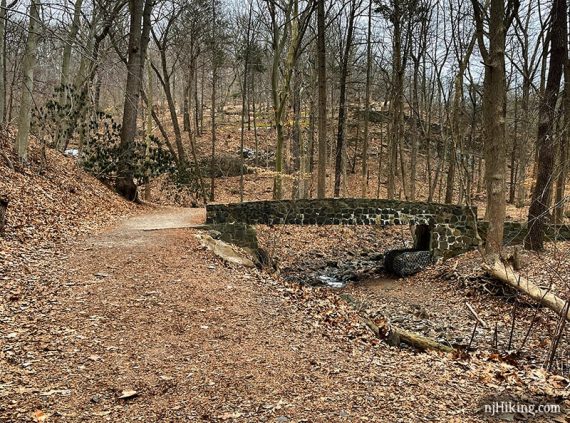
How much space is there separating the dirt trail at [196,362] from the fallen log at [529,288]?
2.08 metres

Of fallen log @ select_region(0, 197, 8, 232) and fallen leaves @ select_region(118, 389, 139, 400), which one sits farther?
fallen log @ select_region(0, 197, 8, 232)

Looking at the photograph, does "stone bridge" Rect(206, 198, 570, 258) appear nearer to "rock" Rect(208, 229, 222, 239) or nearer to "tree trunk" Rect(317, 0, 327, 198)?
"rock" Rect(208, 229, 222, 239)

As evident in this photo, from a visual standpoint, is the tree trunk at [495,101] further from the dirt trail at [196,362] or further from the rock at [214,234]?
the rock at [214,234]

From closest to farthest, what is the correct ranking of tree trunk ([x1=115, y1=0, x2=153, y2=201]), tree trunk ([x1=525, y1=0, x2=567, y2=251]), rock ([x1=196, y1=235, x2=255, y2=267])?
rock ([x1=196, y1=235, x2=255, y2=267])
tree trunk ([x1=525, y1=0, x2=567, y2=251])
tree trunk ([x1=115, y1=0, x2=153, y2=201])

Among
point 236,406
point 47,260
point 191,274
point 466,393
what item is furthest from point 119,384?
point 47,260

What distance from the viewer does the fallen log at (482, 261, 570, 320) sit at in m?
6.34

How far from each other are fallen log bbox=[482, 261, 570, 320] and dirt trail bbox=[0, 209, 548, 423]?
82.0 inches

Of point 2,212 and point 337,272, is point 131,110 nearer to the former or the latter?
point 2,212

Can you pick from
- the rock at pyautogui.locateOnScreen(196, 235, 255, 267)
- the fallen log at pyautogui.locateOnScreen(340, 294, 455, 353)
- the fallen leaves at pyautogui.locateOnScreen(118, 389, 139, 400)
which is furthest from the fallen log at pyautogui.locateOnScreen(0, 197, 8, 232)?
the fallen log at pyautogui.locateOnScreen(340, 294, 455, 353)

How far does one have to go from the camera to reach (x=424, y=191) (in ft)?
98.7

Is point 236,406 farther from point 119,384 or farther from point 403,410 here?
point 403,410

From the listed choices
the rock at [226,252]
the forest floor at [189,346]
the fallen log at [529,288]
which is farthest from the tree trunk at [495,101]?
the rock at [226,252]

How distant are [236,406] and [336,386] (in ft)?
3.16

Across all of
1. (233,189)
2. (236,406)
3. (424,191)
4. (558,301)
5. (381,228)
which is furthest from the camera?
(424,191)
